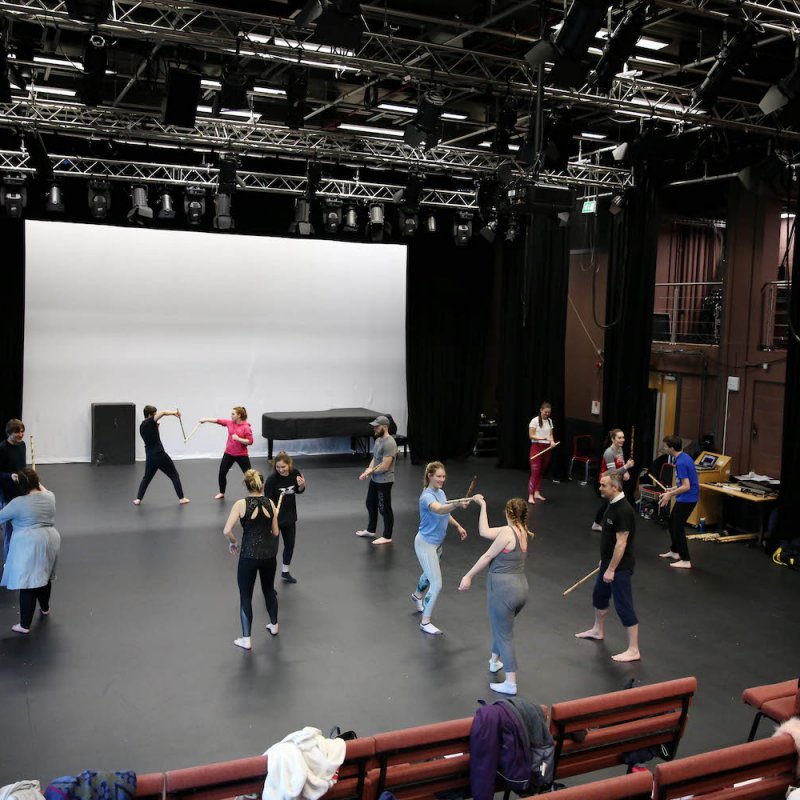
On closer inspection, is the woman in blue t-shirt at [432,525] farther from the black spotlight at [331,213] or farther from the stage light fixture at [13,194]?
the stage light fixture at [13,194]

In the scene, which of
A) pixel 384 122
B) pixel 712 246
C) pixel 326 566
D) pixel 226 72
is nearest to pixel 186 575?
pixel 326 566

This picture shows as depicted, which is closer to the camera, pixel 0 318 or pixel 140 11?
pixel 140 11

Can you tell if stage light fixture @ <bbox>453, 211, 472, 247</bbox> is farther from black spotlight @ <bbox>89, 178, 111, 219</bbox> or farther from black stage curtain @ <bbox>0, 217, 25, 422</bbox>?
black stage curtain @ <bbox>0, 217, 25, 422</bbox>

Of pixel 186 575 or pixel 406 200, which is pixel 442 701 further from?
pixel 406 200

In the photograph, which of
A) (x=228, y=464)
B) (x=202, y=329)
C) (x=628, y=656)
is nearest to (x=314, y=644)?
(x=628, y=656)

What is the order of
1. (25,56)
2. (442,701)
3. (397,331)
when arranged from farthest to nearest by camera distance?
1. (397,331)
2. (25,56)
3. (442,701)

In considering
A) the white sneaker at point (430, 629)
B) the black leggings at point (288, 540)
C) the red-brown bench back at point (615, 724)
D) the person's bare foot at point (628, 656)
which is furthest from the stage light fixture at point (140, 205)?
the red-brown bench back at point (615, 724)

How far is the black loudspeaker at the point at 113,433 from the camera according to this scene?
13234mm

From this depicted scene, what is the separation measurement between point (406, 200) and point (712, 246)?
649cm

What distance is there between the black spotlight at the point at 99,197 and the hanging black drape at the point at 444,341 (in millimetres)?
5511

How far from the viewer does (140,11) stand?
857cm

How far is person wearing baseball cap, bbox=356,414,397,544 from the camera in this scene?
8719 millimetres

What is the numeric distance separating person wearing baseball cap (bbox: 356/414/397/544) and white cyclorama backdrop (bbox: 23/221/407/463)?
226 inches

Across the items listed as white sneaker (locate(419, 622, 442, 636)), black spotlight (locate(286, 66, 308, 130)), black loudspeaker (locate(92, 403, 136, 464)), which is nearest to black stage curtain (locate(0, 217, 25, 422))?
black loudspeaker (locate(92, 403, 136, 464))
